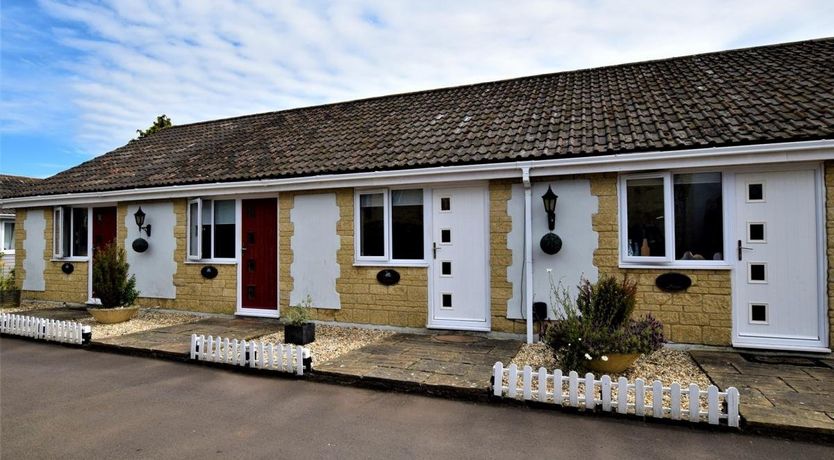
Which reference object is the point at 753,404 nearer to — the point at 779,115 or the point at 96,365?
the point at 779,115

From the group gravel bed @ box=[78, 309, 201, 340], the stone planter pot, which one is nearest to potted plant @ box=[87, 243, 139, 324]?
gravel bed @ box=[78, 309, 201, 340]

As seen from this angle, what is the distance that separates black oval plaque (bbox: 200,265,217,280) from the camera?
30.3 feet

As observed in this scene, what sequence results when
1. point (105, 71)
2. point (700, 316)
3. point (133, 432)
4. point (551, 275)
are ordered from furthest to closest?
point (105, 71) < point (551, 275) < point (700, 316) < point (133, 432)

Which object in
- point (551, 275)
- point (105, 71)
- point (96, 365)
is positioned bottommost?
point (96, 365)

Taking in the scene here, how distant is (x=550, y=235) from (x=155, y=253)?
8251 millimetres

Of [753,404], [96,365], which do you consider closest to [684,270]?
[753,404]

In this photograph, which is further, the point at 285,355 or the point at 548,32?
the point at 548,32

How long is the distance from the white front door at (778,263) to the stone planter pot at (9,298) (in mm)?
A: 14763

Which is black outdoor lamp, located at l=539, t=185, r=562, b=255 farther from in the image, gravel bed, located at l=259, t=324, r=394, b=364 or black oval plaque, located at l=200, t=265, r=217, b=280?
black oval plaque, located at l=200, t=265, r=217, b=280

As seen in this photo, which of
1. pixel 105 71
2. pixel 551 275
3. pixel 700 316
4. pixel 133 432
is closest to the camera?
pixel 133 432

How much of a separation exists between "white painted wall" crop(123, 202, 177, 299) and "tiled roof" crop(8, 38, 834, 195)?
0.65 m

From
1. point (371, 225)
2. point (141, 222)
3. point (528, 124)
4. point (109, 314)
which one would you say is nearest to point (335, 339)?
point (371, 225)

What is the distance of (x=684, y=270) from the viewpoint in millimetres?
6266

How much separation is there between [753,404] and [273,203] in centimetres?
784
